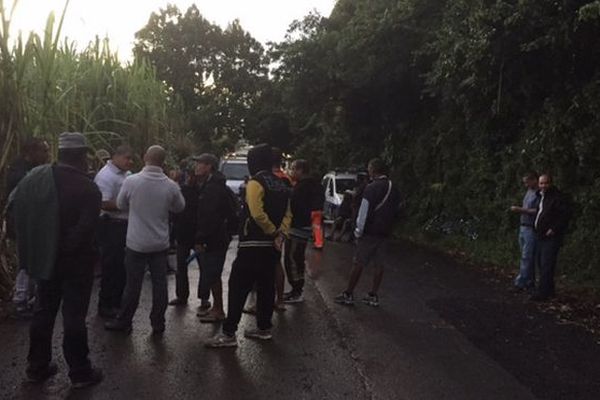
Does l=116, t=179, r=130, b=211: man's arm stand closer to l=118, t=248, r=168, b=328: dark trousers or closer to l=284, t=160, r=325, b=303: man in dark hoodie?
l=118, t=248, r=168, b=328: dark trousers

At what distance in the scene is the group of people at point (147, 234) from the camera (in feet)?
16.7

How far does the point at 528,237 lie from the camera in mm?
10164

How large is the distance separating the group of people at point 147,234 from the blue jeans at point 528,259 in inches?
108

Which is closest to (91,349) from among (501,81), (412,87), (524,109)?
(501,81)

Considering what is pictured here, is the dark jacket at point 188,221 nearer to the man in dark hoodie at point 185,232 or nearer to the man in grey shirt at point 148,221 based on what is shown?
the man in dark hoodie at point 185,232

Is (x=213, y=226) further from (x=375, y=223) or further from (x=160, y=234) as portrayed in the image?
(x=375, y=223)

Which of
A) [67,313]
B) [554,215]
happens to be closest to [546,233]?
[554,215]

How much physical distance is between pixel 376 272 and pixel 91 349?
3.72m

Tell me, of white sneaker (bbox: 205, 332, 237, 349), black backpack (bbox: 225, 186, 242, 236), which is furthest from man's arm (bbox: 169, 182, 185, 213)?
white sneaker (bbox: 205, 332, 237, 349)

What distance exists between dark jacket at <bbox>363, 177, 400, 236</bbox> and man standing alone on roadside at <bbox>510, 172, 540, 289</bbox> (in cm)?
267

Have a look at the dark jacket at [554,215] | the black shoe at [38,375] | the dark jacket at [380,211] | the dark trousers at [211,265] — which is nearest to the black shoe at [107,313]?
the dark trousers at [211,265]

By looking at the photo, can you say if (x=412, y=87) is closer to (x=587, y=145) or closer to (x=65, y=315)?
(x=587, y=145)

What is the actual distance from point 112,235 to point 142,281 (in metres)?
0.83

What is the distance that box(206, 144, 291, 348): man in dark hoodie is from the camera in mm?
6383
